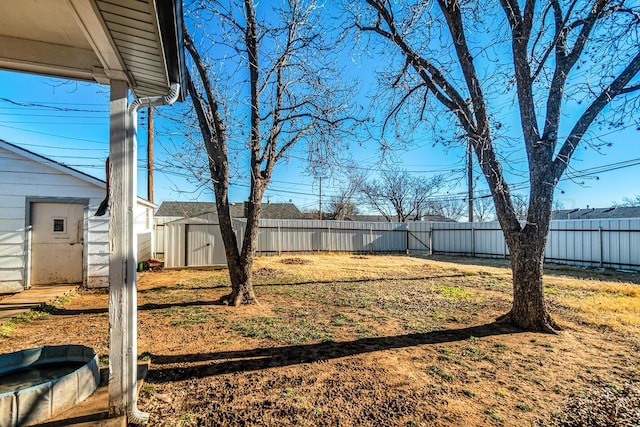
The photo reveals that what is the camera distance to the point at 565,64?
13.0 feet

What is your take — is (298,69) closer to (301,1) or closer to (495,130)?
(301,1)

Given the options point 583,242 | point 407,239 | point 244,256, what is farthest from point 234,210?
point 583,242

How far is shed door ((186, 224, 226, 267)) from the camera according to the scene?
9758 millimetres

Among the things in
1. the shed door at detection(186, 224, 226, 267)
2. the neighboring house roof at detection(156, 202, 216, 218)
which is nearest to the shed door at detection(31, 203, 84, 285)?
the shed door at detection(186, 224, 226, 267)

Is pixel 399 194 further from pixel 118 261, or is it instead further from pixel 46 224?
pixel 118 261

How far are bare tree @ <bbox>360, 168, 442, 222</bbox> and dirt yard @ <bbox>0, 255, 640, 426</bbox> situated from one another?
747 inches

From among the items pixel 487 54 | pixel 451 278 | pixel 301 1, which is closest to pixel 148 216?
pixel 301 1

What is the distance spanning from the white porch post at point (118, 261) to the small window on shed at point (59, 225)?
20.8ft

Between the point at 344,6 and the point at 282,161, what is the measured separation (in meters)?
2.86

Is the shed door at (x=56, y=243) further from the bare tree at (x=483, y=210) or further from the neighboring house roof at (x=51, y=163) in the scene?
the bare tree at (x=483, y=210)

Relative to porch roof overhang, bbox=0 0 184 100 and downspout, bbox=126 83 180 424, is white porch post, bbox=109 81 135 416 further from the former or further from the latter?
porch roof overhang, bbox=0 0 184 100

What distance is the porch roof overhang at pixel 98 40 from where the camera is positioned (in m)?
1.41

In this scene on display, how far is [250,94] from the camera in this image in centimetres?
538

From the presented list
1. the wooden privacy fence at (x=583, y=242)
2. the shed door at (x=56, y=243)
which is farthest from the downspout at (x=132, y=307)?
the wooden privacy fence at (x=583, y=242)
